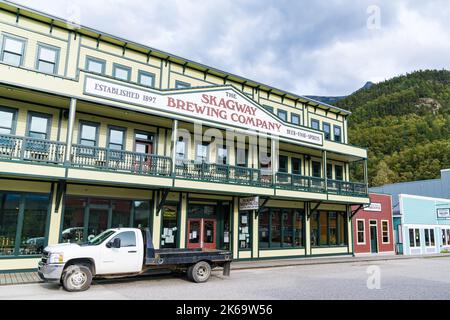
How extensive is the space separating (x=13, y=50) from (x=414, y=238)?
33.0 meters

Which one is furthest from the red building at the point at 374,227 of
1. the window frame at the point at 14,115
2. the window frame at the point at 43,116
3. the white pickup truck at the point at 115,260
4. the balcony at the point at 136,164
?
the window frame at the point at 14,115

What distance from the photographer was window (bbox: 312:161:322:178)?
25.8 metres

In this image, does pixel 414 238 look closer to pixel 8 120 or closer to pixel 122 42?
pixel 122 42

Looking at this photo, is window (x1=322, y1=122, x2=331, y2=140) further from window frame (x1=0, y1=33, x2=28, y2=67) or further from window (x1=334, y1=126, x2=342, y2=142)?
window frame (x1=0, y1=33, x2=28, y2=67)

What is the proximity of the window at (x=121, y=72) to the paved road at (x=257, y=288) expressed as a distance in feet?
32.9

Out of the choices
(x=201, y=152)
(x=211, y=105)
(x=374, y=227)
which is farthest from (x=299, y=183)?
(x=374, y=227)

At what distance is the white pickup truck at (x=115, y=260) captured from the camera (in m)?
10.4

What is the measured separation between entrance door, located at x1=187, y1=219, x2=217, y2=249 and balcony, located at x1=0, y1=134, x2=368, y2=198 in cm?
270

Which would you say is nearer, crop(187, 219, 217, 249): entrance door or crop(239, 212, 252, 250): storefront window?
crop(187, 219, 217, 249): entrance door

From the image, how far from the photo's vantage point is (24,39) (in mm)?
15695

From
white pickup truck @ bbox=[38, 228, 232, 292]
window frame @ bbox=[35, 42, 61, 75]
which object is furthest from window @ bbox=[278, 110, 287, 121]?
window frame @ bbox=[35, 42, 61, 75]

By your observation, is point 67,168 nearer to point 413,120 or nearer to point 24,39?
point 24,39

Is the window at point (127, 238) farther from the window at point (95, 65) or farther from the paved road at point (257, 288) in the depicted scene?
the window at point (95, 65)
